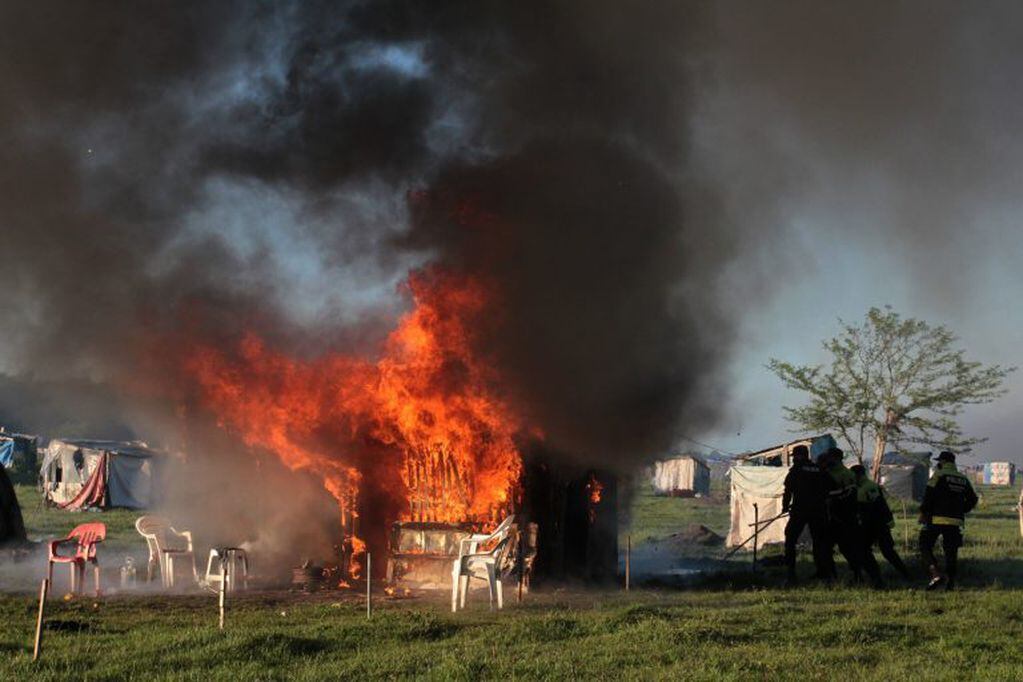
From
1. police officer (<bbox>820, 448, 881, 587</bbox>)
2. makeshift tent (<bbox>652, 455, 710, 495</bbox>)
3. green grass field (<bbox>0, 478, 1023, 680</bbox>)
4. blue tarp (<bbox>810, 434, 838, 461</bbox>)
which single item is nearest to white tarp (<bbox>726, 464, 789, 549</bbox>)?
blue tarp (<bbox>810, 434, 838, 461</bbox>)

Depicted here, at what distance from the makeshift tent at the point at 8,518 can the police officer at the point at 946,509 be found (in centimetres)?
1600

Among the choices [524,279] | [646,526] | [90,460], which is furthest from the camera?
[90,460]

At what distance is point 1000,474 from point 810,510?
269 feet

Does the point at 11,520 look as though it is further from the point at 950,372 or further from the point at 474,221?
the point at 950,372

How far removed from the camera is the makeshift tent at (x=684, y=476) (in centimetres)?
5825

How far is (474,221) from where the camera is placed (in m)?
17.5

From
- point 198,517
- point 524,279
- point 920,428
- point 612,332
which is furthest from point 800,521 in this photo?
point 920,428

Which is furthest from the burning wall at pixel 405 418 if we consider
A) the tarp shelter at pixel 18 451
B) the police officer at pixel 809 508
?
the tarp shelter at pixel 18 451

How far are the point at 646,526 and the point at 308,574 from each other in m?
18.9

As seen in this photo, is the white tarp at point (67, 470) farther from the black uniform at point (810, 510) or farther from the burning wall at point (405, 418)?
the black uniform at point (810, 510)

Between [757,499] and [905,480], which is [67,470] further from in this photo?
[905,480]

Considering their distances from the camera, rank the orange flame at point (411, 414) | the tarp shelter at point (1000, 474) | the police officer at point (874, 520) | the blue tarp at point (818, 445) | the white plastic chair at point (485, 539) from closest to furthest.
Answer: the white plastic chair at point (485, 539) < the police officer at point (874, 520) < the orange flame at point (411, 414) < the blue tarp at point (818, 445) < the tarp shelter at point (1000, 474)

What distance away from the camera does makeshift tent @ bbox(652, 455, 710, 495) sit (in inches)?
2293

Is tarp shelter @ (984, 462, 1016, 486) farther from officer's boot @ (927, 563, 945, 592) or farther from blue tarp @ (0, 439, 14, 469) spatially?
officer's boot @ (927, 563, 945, 592)
